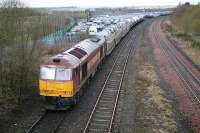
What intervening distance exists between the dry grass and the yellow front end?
13.1 feet

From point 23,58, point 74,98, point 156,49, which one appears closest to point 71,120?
point 74,98

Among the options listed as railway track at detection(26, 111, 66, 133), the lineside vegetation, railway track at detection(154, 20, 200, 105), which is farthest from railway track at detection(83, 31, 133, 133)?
railway track at detection(154, 20, 200, 105)

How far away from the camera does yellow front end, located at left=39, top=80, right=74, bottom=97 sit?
20.4 m

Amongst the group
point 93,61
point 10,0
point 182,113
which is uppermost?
point 10,0

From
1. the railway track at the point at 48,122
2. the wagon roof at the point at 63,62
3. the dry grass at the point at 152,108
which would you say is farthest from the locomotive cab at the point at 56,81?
the dry grass at the point at 152,108

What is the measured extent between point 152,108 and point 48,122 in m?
6.26

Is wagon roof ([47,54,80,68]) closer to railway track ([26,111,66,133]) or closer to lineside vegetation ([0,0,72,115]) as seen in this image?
lineside vegetation ([0,0,72,115])

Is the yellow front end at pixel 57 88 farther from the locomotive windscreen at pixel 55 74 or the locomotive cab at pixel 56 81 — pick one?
the locomotive windscreen at pixel 55 74

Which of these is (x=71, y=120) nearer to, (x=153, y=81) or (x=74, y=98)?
(x=74, y=98)

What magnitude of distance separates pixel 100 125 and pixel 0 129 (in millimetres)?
4872

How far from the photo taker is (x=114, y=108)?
2147 cm

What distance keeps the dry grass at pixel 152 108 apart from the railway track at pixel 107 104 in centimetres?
137

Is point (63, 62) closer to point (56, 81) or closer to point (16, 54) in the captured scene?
point (56, 81)

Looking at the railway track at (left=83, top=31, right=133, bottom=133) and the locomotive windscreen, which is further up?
the locomotive windscreen
